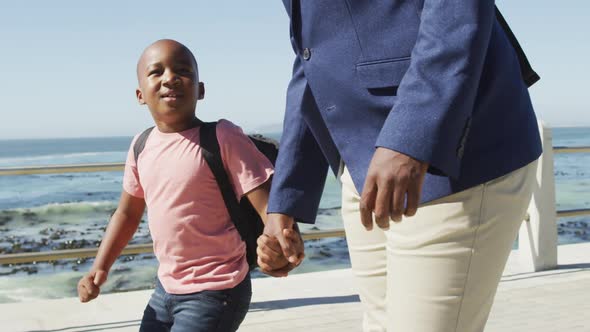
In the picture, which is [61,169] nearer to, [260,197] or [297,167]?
[260,197]

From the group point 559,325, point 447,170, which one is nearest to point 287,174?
point 447,170

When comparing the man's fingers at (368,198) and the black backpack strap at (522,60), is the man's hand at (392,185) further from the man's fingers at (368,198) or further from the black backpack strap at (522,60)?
the black backpack strap at (522,60)

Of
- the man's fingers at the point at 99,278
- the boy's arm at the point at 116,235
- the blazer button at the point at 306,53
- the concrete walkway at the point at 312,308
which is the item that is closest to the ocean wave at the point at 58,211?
the concrete walkway at the point at 312,308

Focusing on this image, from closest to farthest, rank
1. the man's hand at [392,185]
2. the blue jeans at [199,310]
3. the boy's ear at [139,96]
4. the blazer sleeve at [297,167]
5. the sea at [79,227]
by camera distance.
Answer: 1. the man's hand at [392,185]
2. the blazer sleeve at [297,167]
3. the blue jeans at [199,310]
4. the boy's ear at [139,96]
5. the sea at [79,227]

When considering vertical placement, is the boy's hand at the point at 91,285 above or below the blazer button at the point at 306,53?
below

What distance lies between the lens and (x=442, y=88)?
1.31m

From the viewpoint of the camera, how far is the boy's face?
246 cm

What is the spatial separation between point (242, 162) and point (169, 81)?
35cm

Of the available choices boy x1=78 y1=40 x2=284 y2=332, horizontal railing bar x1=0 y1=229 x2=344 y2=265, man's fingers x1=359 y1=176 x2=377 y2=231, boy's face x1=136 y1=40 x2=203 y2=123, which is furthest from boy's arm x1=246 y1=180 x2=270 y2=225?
horizontal railing bar x1=0 y1=229 x2=344 y2=265

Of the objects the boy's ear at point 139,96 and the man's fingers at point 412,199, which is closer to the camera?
the man's fingers at point 412,199

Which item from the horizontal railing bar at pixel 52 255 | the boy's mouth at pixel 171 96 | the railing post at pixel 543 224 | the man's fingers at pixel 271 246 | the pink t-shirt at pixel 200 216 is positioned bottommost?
the railing post at pixel 543 224

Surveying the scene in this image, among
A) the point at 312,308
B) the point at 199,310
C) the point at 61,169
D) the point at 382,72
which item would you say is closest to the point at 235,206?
the point at 199,310

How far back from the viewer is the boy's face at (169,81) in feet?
8.06

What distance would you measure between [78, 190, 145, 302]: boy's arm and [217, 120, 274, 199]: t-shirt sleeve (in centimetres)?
42
